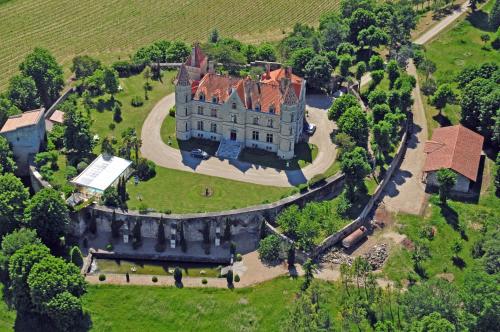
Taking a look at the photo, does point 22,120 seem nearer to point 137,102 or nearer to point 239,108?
point 137,102

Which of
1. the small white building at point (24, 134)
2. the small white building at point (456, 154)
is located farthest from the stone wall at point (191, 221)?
the small white building at point (456, 154)

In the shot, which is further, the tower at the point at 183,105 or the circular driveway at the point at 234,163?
the tower at the point at 183,105

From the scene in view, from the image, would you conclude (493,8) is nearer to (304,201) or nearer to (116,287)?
(304,201)

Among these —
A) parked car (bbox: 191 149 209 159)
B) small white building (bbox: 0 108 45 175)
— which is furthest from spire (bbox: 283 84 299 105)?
small white building (bbox: 0 108 45 175)

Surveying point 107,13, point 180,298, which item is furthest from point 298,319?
point 107,13

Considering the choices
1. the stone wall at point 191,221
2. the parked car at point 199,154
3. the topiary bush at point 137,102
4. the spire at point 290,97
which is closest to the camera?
the stone wall at point 191,221

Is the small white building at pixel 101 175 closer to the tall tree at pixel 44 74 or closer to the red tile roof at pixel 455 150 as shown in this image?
the tall tree at pixel 44 74

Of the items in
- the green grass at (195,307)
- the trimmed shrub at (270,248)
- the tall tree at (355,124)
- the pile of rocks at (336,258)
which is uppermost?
the tall tree at (355,124)

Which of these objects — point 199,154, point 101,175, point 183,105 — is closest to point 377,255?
point 199,154
